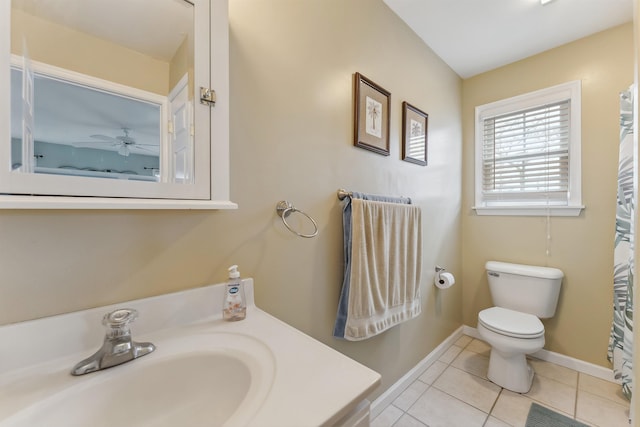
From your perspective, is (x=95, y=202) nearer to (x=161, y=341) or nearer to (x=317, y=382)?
(x=161, y=341)

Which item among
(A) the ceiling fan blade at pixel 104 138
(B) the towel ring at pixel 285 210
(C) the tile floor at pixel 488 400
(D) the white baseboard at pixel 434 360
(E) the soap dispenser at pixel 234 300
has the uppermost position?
(A) the ceiling fan blade at pixel 104 138

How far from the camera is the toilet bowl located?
1580 mm

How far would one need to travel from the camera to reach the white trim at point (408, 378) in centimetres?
151

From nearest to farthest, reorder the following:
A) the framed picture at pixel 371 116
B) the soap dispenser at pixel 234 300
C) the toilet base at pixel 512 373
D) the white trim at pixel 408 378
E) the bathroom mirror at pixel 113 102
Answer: the bathroom mirror at pixel 113 102
the soap dispenser at pixel 234 300
the framed picture at pixel 371 116
the white trim at pixel 408 378
the toilet base at pixel 512 373

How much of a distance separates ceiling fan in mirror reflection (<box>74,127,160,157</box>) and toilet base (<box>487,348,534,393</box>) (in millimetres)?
2216

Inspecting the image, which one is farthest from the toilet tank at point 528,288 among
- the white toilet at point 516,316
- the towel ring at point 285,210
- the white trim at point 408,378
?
the towel ring at point 285,210

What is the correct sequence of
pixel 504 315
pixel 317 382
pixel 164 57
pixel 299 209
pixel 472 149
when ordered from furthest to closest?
pixel 472 149 → pixel 504 315 → pixel 299 209 → pixel 164 57 → pixel 317 382

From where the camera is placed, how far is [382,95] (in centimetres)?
151

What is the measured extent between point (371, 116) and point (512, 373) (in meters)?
1.83

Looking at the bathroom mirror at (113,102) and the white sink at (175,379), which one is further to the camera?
the bathroom mirror at (113,102)

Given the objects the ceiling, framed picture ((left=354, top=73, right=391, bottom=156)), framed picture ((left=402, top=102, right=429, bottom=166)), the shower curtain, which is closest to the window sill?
the shower curtain

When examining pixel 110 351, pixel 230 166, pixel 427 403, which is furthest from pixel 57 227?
pixel 427 403

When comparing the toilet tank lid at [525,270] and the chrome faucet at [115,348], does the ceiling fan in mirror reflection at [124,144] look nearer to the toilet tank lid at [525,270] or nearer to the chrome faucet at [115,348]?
the chrome faucet at [115,348]

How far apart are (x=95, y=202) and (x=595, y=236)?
271 centimetres
